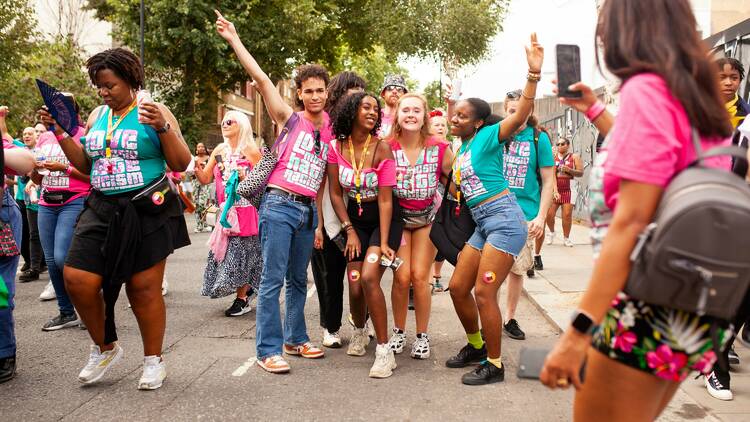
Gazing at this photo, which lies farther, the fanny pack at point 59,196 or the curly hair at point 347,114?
the fanny pack at point 59,196

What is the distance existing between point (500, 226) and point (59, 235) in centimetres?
380

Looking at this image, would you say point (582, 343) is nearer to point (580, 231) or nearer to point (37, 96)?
point (580, 231)

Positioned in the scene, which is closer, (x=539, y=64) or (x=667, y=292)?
(x=667, y=292)

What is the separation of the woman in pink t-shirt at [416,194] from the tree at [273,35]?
18.1 meters

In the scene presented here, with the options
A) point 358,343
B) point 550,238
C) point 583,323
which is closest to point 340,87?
point 358,343

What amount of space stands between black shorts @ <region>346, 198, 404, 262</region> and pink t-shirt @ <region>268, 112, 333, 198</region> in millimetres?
371

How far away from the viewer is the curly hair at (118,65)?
13.7ft

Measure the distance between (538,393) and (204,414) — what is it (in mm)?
2081

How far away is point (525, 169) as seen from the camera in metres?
6.23

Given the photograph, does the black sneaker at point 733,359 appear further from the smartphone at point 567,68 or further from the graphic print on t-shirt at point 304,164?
the smartphone at point 567,68

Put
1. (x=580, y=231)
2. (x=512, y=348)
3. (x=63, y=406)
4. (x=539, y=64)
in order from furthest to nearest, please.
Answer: (x=580, y=231) < (x=512, y=348) < (x=63, y=406) < (x=539, y=64)

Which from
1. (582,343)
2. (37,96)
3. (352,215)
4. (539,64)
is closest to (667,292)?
(582,343)

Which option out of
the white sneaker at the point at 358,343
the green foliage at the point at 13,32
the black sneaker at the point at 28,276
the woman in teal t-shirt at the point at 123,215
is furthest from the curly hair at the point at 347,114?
the green foliage at the point at 13,32

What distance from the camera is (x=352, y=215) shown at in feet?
16.6
